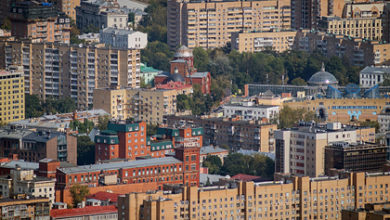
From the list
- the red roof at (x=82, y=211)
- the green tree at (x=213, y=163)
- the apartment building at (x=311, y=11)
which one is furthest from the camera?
the apartment building at (x=311, y=11)

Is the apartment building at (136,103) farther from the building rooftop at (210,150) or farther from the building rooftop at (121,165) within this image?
the building rooftop at (121,165)

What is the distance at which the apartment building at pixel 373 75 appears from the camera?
172375 mm

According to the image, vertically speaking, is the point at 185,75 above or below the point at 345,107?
above

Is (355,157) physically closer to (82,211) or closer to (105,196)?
(105,196)

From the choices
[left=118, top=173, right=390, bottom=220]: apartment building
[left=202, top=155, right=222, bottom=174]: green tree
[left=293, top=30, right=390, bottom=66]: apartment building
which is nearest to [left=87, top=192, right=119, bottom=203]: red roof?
[left=118, top=173, right=390, bottom=220]: apartment building

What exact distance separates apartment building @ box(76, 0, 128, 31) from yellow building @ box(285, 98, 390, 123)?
38.7m

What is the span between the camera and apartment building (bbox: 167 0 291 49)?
18950 centimetres

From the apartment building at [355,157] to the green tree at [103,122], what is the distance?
2870 centimetres

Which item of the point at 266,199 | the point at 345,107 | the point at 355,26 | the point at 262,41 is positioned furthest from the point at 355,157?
the point at 355,26

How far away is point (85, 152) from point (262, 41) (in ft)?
164

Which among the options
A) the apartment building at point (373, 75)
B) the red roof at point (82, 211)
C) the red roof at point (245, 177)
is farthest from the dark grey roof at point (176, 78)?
the red roof at point (82, 211)

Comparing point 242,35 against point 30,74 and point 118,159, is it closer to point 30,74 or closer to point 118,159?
point 30,74

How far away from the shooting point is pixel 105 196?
120562 millimetres

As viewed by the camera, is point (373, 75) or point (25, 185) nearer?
point (25, 185)
